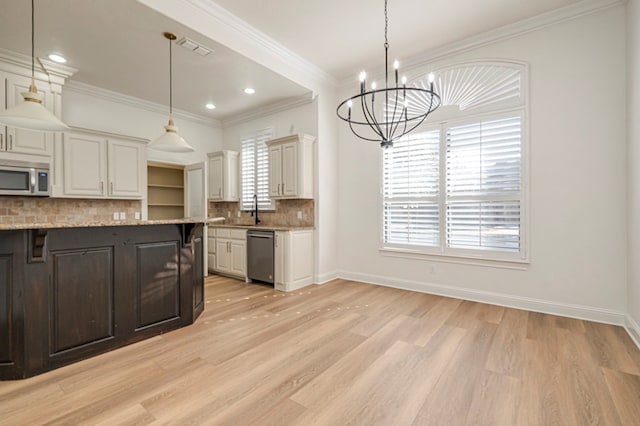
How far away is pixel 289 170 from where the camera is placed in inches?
195

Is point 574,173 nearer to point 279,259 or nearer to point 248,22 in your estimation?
point 279,259

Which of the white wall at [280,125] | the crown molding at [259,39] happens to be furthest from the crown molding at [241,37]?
the white wall at [280,125]

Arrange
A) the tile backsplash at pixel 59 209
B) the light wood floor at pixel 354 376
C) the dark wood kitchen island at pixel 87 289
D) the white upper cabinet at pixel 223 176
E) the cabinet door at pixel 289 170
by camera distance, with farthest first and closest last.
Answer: the white upper cabinet at pixel 223 176 → the cabinet door at pixel 289 170 → the tile backsplash at pixel 59 209 → the dark wood kitchen island at pixel 87 289 → the light wood floor at pixel 354 376

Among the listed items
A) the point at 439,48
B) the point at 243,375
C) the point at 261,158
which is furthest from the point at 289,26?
the point at 243,375

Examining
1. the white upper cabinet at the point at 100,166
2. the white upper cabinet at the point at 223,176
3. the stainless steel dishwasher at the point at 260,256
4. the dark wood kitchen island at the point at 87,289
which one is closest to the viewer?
the dark wood kitchen island at the point at 87,289

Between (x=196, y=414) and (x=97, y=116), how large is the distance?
16.5 ft

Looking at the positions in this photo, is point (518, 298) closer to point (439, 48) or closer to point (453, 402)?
point (453, 402)

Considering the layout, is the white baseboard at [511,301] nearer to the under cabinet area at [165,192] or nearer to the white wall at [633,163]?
the white wall at [633,163]

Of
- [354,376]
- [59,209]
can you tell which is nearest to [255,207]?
A: [59,209]

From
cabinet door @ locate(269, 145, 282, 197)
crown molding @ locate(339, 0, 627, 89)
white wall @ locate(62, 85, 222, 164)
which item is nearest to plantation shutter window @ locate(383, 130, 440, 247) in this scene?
crown molding @ locate(339, 0, 627, 89)

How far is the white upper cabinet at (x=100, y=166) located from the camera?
4.11 meters

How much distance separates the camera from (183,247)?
3.10m

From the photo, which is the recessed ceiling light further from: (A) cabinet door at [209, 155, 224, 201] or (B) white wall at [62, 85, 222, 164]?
(A) cabinet door at [209, 155, 224, 201]

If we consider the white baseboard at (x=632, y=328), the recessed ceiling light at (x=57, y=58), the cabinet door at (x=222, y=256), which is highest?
the recessed ceiling light at (x=57, y=58)
